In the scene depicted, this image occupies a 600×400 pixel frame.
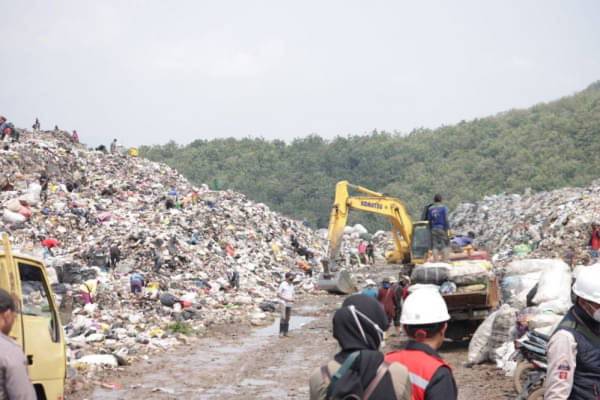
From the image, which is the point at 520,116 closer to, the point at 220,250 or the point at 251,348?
the point at 220,250

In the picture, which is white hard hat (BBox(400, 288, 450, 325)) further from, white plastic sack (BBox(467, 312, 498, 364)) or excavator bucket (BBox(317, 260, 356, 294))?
excavator bucket (BBox(317, 260, 356, 294))

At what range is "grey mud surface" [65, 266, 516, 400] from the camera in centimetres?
859

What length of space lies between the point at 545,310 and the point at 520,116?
189 ft

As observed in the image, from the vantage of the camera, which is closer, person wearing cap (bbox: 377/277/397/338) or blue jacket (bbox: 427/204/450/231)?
person wearing cap (bbox: 377/277/397/338)

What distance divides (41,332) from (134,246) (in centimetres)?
1407

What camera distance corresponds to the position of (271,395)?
28.1 ft

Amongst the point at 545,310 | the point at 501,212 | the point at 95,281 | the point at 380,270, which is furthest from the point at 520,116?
the point at 545,310

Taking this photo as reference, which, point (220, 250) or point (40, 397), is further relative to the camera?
point (220, 250)

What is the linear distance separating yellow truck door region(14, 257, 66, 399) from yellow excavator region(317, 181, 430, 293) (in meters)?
11.2

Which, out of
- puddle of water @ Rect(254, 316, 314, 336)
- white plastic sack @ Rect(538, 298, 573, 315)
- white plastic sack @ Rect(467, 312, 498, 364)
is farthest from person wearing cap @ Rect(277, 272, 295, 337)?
white plastic sack @ Rect(538, 298, 573, 315)

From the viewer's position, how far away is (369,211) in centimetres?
1803

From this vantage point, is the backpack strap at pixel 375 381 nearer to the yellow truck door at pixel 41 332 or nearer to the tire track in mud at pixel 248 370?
the yellow truck door at pixel 41 332

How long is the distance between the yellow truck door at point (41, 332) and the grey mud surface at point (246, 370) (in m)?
3.13

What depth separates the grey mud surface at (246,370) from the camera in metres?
8.59
